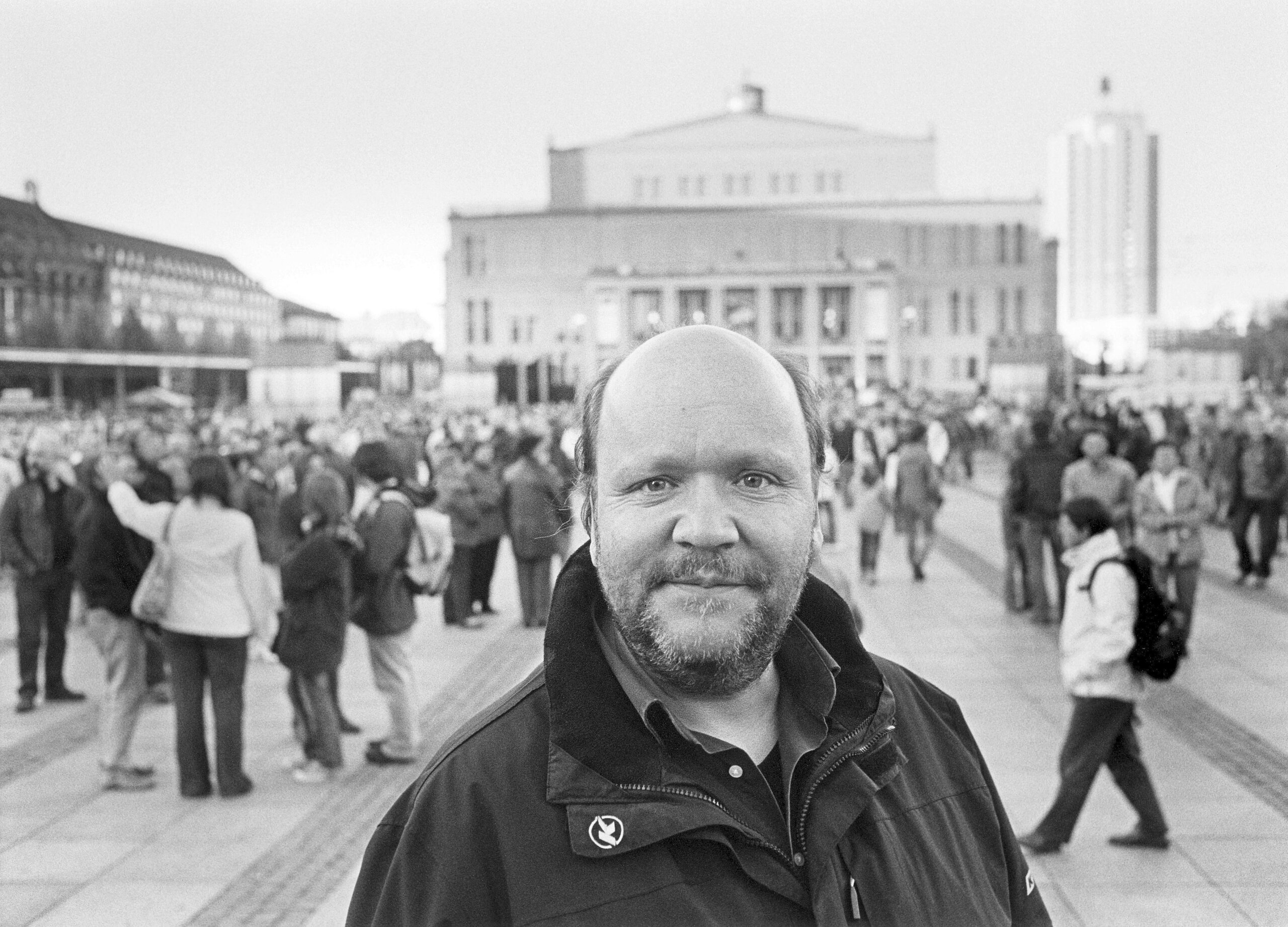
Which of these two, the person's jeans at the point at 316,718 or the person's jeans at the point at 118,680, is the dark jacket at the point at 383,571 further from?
the person's jeans at the point at 118,680

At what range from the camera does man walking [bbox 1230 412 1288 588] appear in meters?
14.8

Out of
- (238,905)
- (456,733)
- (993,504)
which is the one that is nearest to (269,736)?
(238,905)

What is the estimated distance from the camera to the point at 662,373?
5.92 feet

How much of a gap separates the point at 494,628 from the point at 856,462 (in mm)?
9915

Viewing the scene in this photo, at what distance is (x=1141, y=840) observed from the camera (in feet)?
21.5

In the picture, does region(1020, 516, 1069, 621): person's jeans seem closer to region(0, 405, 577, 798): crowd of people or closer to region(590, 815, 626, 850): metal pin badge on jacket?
region(0, 405, 577, 798): crowd of people

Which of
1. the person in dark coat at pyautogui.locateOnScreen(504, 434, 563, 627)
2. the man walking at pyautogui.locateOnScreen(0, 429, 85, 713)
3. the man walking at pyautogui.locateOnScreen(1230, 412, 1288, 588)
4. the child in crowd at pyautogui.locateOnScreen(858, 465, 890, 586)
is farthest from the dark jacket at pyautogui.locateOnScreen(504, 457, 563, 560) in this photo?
the man walking at pyautogui.locateOnScreen(1230, 412, 1288, 588)

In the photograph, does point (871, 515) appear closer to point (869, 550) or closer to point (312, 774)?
point (869, 550)

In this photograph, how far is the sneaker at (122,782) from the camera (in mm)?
7902

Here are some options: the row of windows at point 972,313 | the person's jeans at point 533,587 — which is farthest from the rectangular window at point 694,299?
the person's jeans at point 533,587

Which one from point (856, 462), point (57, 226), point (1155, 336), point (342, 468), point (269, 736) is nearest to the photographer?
point (269, 736)

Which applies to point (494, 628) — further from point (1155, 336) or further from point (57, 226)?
point (57, 226)

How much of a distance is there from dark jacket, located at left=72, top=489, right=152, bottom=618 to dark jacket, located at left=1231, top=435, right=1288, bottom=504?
37.5ft

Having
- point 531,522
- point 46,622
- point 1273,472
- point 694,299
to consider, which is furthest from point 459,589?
point 694,299
